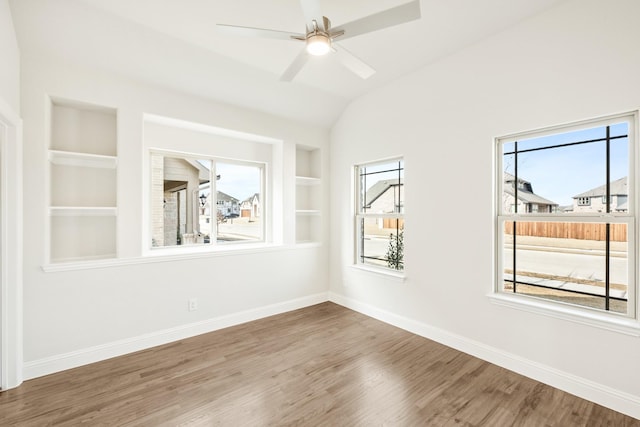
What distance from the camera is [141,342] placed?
2920 millimetres

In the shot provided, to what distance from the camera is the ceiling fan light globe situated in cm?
187

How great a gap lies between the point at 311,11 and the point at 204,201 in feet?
9.20

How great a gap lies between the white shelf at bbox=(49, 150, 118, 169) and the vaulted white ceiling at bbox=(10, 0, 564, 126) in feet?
2.69

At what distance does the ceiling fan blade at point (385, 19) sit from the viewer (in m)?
1.62

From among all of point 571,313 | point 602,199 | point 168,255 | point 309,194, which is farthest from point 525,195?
point 168,255

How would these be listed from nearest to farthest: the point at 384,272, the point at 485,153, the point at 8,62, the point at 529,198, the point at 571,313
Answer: the point at 8,62, the point at 571,313, the point at 529,198, the point at 485,153, the point at 384,272

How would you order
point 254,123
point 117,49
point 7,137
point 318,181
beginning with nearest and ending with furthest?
1. point 7,137
2. point 117,49
3. point 254,123
4. point 318,181

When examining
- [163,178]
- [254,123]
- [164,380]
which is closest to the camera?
[164,380]

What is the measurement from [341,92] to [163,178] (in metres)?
2.49

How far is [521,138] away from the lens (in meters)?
2.59

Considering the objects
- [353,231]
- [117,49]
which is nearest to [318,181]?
[353,231]

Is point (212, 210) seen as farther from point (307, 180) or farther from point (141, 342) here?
point (141, 342)

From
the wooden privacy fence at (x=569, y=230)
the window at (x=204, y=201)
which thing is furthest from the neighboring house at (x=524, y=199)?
the window at (x=204, y=201)

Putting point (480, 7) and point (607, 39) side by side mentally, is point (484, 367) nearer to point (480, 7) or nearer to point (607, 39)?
point (607, 39)
